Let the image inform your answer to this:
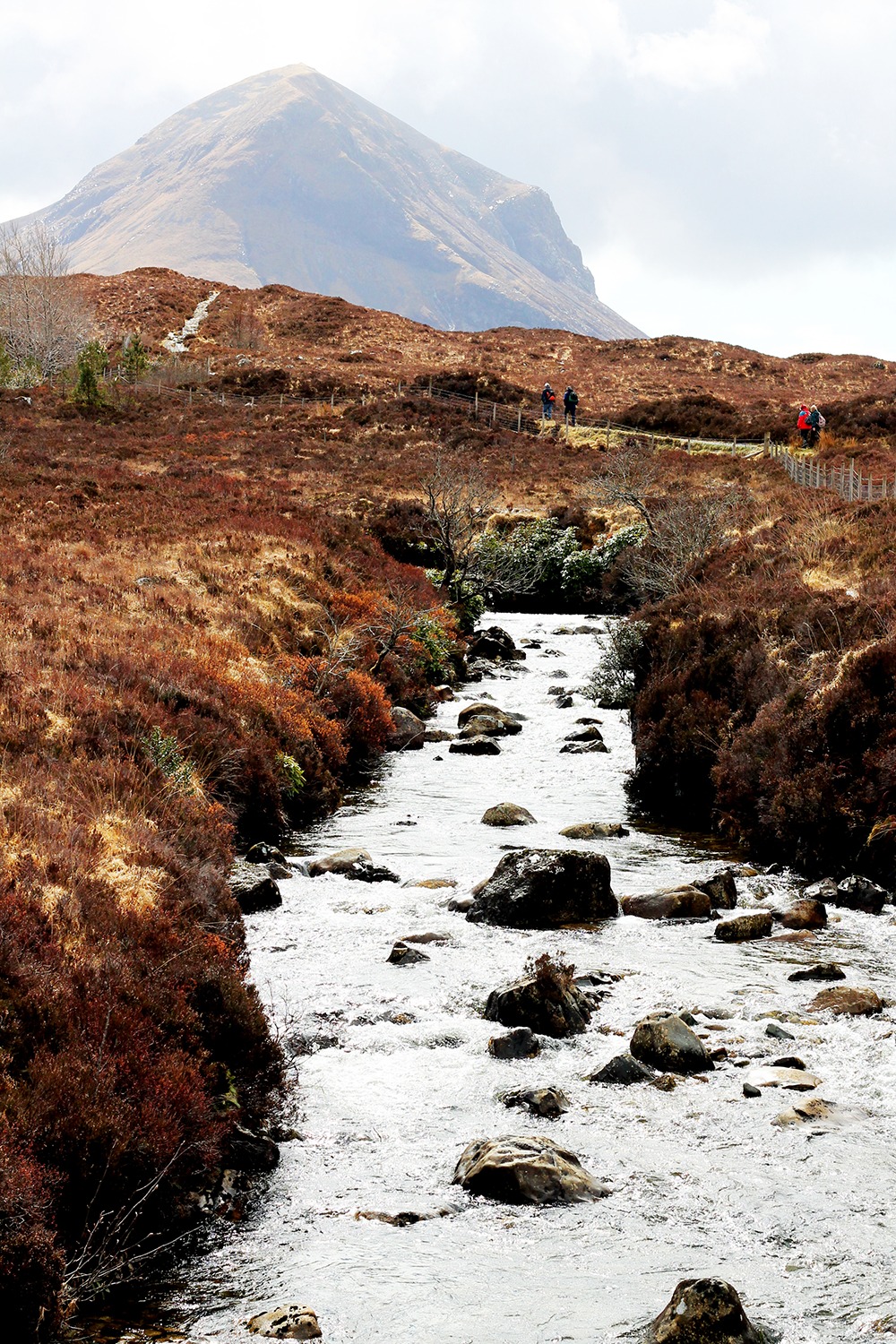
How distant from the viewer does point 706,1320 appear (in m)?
5.39

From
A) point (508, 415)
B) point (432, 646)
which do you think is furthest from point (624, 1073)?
point (508, 415)

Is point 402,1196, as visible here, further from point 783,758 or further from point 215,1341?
point 783,758

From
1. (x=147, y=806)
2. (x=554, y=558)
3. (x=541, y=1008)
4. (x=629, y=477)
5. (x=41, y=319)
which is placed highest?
(x=41, y=319)

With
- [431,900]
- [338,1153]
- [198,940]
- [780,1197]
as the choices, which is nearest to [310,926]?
[431,900]

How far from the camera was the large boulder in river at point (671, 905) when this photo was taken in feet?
41.8

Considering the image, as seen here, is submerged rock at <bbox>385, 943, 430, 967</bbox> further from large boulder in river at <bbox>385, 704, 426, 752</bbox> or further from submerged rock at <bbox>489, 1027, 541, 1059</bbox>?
large boulder in river at <bbox>385, 704, 426, 752</bbox>

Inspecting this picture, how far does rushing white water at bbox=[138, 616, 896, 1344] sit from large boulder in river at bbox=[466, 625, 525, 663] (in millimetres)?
18724

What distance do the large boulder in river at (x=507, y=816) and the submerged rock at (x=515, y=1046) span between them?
760cm

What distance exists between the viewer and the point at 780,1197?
7.00 metres

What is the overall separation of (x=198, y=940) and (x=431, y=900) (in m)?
4.73

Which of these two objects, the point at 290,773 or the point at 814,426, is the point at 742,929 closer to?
the point at 290,773

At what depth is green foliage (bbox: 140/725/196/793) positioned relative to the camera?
42.2ft

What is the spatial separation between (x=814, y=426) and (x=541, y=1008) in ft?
149

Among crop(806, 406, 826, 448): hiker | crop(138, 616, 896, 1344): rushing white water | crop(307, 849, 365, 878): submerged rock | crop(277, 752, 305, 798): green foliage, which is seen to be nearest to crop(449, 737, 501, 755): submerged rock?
crop(277, 752, 305, 798): green foliage
